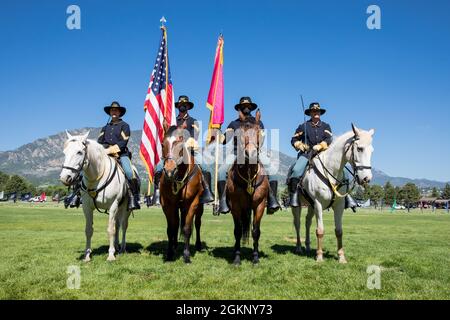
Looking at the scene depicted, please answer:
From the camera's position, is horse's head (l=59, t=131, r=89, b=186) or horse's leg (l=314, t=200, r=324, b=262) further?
horse's leg (l=314, t=200, r=324, b=262)

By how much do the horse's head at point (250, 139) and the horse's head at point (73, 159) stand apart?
4.42 m

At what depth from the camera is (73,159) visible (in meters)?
9.59

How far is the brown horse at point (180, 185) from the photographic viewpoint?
9.87 meters

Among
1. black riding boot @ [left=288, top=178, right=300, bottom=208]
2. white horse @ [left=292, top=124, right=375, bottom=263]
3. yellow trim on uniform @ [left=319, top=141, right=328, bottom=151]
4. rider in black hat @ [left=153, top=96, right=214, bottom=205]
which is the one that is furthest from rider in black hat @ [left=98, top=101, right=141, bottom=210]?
yellow trim on uniform @ [left=319, top=141, right=328, bottom=151]

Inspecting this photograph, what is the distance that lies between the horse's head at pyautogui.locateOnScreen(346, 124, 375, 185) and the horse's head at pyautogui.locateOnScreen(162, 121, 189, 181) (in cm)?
488

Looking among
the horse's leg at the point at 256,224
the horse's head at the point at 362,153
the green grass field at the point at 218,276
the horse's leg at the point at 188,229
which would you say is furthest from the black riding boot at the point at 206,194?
the horse's head at the point at 362,153

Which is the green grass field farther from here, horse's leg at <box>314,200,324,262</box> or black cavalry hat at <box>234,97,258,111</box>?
black cavalry hat at <box>234,97,258,111</box>

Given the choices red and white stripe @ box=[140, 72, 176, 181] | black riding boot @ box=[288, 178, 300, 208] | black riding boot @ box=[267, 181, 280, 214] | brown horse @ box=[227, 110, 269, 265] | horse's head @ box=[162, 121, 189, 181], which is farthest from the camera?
red and white stripe @ box=[140, 72, 176, 181]

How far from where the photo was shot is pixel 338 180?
11.1m

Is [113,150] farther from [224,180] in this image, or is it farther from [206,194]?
Answer: [224,180]

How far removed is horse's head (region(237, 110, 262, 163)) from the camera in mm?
9250
